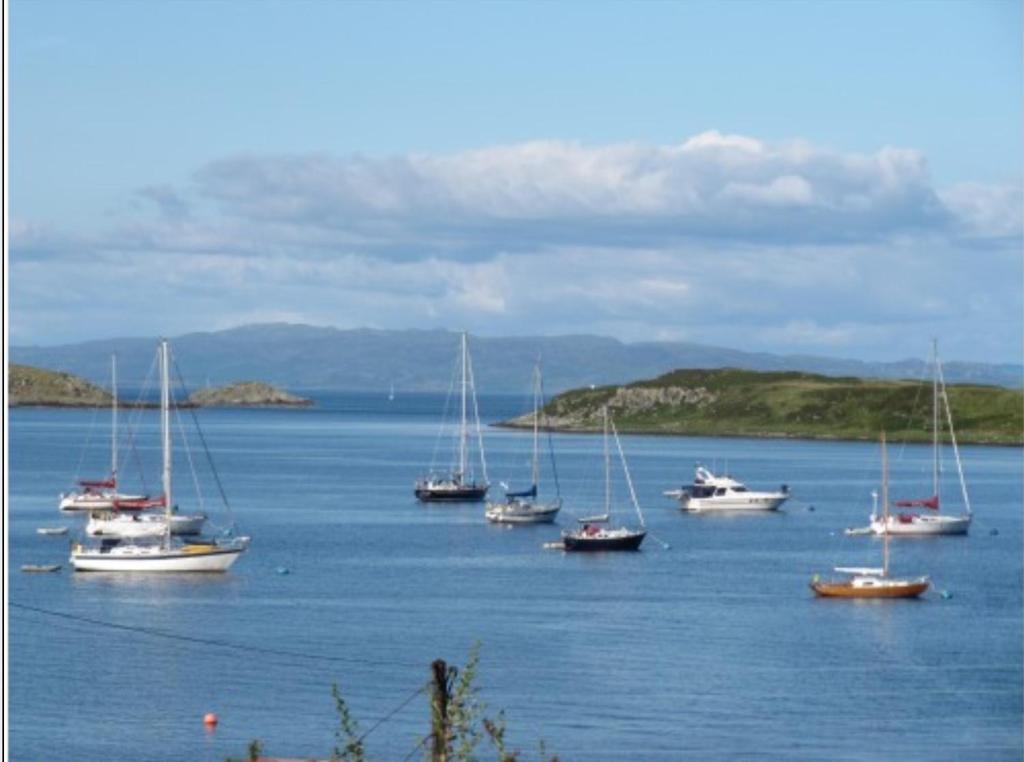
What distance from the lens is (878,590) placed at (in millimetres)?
58312

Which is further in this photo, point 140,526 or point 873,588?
point 140,526

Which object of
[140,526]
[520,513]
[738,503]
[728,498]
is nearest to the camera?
[140,526]

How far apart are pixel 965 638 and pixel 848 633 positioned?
2.75m

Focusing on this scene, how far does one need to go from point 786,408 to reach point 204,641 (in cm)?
12624

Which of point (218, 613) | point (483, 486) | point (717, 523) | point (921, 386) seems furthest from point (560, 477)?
point (218, 613)

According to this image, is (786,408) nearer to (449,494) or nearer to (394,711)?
(449,494)

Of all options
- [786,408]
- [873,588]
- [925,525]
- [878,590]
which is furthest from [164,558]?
[786,408]

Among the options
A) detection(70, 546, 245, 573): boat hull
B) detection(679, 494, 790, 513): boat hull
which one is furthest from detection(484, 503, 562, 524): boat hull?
detection(70, 546, 245, 573): boat hull

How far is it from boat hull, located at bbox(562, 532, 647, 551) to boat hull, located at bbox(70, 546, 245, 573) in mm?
13201

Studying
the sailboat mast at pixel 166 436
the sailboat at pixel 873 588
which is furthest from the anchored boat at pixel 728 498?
the sailboat at pixel 873 588

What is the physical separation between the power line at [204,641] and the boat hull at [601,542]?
21416mm

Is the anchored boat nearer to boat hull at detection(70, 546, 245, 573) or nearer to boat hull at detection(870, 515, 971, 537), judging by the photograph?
boat hull at detection(870, 515, 971, 537)

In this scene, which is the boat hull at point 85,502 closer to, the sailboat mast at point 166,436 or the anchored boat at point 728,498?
the sailboat mast at point 166,436

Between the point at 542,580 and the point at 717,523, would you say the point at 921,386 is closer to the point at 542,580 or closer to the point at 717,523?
the point at 717,523
